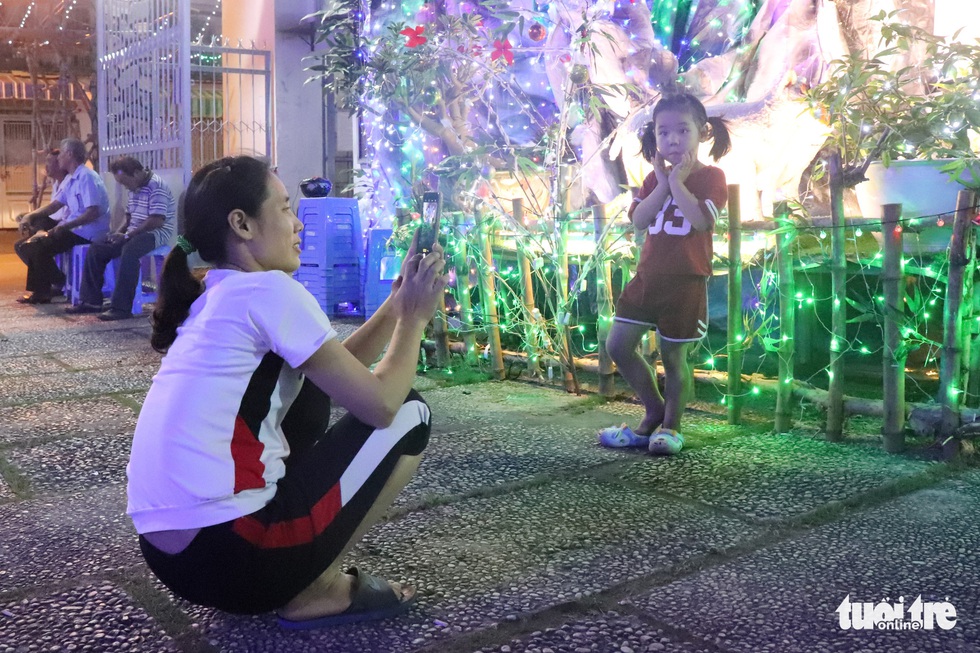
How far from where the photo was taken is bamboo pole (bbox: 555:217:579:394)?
4.84 meters

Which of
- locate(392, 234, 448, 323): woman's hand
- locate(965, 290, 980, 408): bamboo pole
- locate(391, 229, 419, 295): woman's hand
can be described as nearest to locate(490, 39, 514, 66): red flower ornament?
locate(965, 290, 980, 408): bamboo pole

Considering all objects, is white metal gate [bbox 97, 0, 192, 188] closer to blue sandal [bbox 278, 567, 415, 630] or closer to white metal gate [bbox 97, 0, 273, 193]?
white metal gate [bbox 97, 0, 273, 193]

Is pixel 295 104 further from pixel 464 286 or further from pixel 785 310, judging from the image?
pixel 785 310

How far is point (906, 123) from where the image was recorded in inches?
145

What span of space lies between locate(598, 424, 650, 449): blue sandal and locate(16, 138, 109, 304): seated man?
21.9 feet

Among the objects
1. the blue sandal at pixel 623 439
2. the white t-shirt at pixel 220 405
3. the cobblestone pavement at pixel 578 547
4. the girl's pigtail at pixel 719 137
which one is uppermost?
the girl's pigtail at pixel 719 137

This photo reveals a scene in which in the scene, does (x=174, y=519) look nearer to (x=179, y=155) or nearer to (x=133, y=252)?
(x=133, y=252)

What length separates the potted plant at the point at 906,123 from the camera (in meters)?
3.55

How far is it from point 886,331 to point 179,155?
7098 mm

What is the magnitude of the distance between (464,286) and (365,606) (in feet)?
10.8

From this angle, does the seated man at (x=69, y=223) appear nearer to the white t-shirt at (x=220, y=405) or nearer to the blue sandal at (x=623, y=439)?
the blue sandal at (x=623, y=439)

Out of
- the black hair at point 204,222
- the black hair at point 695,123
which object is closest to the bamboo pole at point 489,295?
the black hair at point 695,123

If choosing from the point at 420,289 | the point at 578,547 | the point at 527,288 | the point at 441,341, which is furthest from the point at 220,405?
the point at 441,341

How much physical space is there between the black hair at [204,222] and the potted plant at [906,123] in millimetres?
2665
